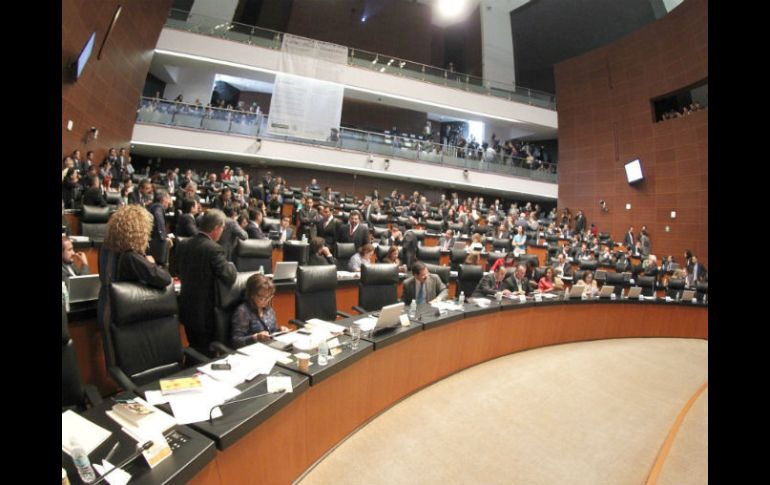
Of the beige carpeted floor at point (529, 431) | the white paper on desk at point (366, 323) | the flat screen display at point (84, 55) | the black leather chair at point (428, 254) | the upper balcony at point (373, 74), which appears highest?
the upper balcony at point (373, 74)

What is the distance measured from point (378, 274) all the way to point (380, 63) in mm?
12020

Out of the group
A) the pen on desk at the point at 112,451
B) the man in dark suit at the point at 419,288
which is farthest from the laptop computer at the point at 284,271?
the pen on desk at the point at 112,451

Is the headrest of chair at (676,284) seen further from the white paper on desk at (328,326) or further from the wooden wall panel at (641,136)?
the white paper on desk at (328,326)

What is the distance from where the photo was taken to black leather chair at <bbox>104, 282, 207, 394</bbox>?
74.4 inches

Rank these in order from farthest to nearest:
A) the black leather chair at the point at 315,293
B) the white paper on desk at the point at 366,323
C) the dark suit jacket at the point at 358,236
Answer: the dark suit jacket at the point at 358,236 → the black leather chair at the point at 315,293 → the white paper on desk at the point at 366,323

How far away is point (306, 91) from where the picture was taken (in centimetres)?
1035

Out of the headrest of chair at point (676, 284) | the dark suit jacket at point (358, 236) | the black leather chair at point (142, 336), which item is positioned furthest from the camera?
the headrest of chair at point (676, 284)

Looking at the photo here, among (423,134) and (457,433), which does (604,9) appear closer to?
(423,134)

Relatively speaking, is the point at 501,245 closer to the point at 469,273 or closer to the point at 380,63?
the point at 469,273

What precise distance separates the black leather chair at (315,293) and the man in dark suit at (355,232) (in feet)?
9.43

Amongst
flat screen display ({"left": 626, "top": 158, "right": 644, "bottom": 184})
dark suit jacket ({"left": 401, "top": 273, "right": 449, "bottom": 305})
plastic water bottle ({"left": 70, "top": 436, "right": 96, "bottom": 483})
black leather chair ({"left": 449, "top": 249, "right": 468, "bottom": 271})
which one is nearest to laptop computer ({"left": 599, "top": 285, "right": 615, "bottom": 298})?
black leather chair ({"left": 449, "top": 249, "right": 468, "bottom": 271})

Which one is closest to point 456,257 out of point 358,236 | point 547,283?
point 547,283

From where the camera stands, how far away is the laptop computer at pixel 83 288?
2.30m
